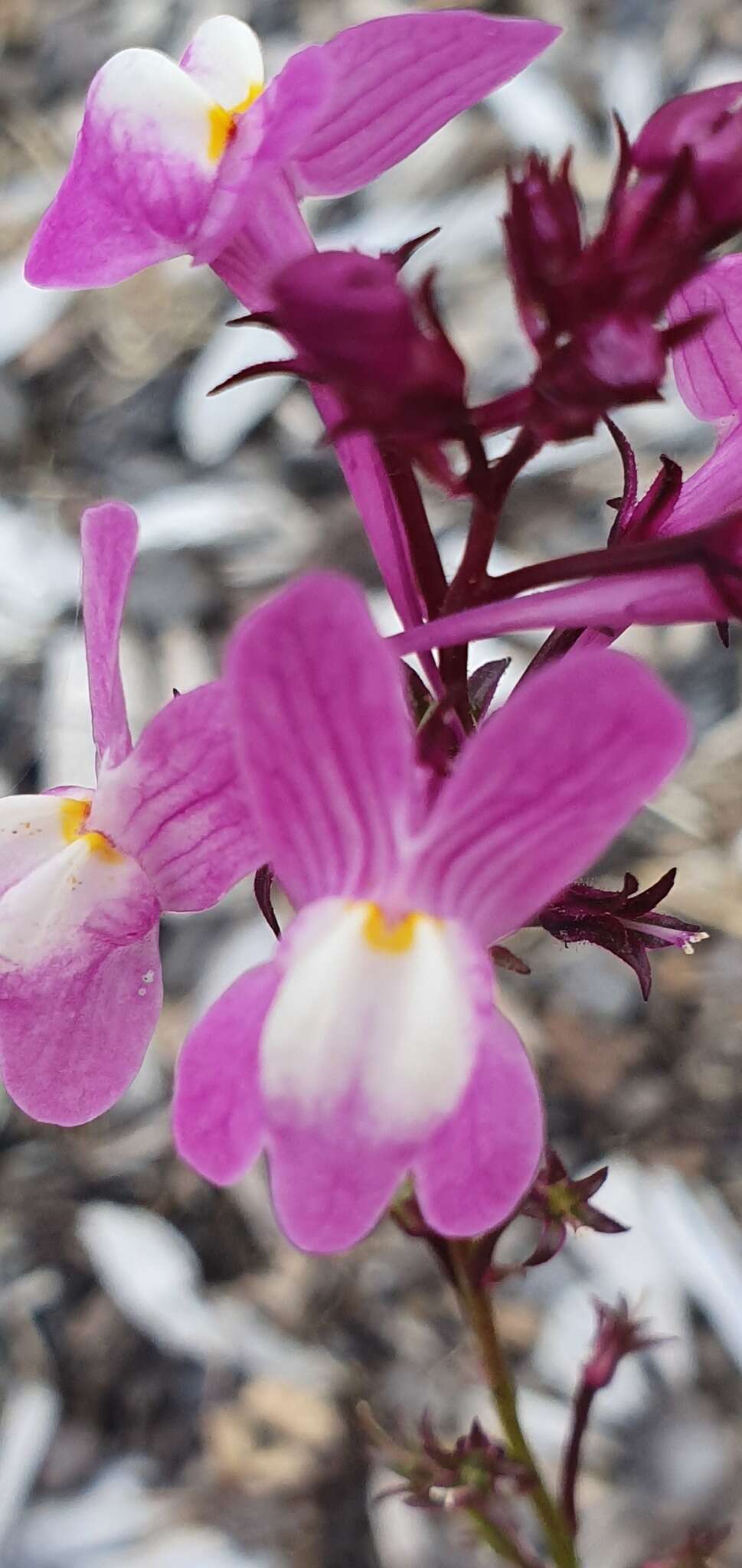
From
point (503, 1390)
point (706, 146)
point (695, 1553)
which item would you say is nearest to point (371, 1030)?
point (706, 146)

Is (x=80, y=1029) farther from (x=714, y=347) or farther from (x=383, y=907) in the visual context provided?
(x=714, y=347)

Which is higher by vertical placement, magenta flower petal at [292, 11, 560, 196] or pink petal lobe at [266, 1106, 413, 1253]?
magenta flower petal at [292, 11, 560, 196]

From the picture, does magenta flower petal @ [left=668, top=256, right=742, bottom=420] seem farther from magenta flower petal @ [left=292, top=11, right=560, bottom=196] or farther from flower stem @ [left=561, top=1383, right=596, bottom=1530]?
flower stem @ [left=561, top=1383, right=596, bottom=1530]

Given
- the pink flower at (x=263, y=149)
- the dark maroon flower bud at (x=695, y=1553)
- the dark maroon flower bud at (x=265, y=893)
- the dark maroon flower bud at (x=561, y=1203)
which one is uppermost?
the pink flower at (x=263, y=149)

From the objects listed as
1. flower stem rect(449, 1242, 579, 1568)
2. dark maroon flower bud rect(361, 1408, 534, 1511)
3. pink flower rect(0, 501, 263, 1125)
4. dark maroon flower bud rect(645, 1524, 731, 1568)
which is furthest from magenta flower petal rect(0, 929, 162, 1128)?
dark maroon flower bud rect(645, 1524, 731, 1568)

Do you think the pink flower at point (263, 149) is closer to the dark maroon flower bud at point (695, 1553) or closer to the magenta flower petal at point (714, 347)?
the magenta flower petal at point (714, 347)

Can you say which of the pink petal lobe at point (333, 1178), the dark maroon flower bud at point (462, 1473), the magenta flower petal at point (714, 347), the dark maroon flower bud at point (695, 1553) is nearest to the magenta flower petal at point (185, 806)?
the pink petal lobe at point (333, 1178)
